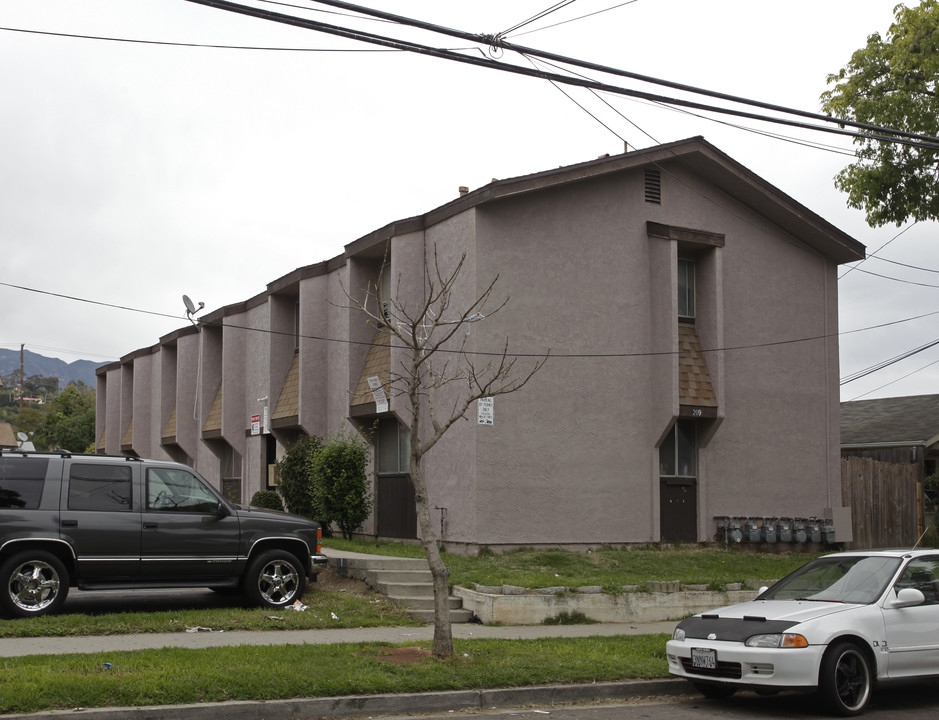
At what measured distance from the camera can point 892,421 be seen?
28.9 meters

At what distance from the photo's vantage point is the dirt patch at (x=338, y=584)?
14.4 meters

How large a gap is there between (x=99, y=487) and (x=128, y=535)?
70 cm

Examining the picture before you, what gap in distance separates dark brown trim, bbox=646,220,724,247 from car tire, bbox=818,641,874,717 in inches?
488

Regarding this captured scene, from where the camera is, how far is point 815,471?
72.5 ft

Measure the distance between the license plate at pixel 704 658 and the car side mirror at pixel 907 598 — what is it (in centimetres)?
171

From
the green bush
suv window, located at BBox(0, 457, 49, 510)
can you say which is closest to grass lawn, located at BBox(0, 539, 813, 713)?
suv window, located at BBox(0, 457, 49, 510)

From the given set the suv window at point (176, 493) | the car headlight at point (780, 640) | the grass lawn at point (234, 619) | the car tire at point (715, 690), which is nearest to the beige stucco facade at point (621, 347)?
the grass lawn at point (234, 619)

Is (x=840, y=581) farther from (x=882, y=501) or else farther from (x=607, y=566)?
(x=882, y=501)

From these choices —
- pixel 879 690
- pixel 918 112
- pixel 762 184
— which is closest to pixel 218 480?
pixel 762 184

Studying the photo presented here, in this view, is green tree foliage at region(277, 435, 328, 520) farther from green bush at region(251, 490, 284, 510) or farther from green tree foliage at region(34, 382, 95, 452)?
green tree foliage at region(34, 382, 95, 452)

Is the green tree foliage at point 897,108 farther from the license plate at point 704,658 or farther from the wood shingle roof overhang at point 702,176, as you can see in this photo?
the license plate at point 704,658

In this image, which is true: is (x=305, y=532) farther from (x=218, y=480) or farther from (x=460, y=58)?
(x=218, y=480)

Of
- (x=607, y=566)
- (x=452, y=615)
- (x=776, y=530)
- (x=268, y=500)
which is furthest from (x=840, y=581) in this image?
(x=268, y=500)

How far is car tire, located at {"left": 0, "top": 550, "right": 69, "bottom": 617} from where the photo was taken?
37.5ft
